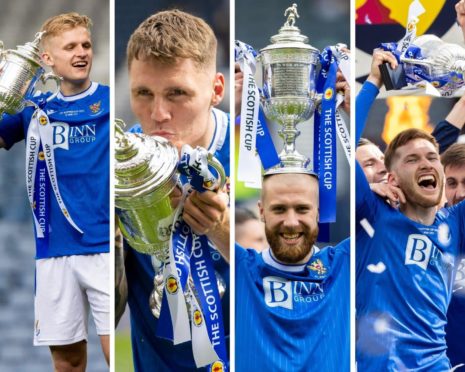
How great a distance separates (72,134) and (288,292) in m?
1.40

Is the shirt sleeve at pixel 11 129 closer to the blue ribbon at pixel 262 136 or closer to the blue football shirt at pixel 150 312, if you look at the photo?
the blue football shirt at pixel 150 312

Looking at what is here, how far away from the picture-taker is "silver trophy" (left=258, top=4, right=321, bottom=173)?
18.9ft

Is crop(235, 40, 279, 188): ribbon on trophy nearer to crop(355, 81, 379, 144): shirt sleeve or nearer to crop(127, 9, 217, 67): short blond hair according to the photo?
crop(127, 9, 217, 67): short blond hair

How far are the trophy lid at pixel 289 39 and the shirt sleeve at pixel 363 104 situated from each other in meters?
0.34

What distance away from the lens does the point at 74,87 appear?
228 inches

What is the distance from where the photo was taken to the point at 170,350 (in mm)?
5719

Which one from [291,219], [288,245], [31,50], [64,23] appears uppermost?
[64,23]

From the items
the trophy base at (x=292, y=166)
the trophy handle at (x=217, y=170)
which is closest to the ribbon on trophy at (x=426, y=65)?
the trophy base at (x=292, y=166)

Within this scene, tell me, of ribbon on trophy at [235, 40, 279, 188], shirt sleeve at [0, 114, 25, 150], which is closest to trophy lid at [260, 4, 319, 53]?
ribbon on trophy at [235, 40, 279, 188]

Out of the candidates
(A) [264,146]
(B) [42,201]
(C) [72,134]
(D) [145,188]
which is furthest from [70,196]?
(A) [264,146]

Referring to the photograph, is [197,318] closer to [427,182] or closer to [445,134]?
[427,182]

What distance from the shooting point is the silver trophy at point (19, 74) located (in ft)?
18.7

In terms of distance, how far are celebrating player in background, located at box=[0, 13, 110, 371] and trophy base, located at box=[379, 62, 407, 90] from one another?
1478mm

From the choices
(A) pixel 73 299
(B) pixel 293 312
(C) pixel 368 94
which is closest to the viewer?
(A) pixel 73 299
